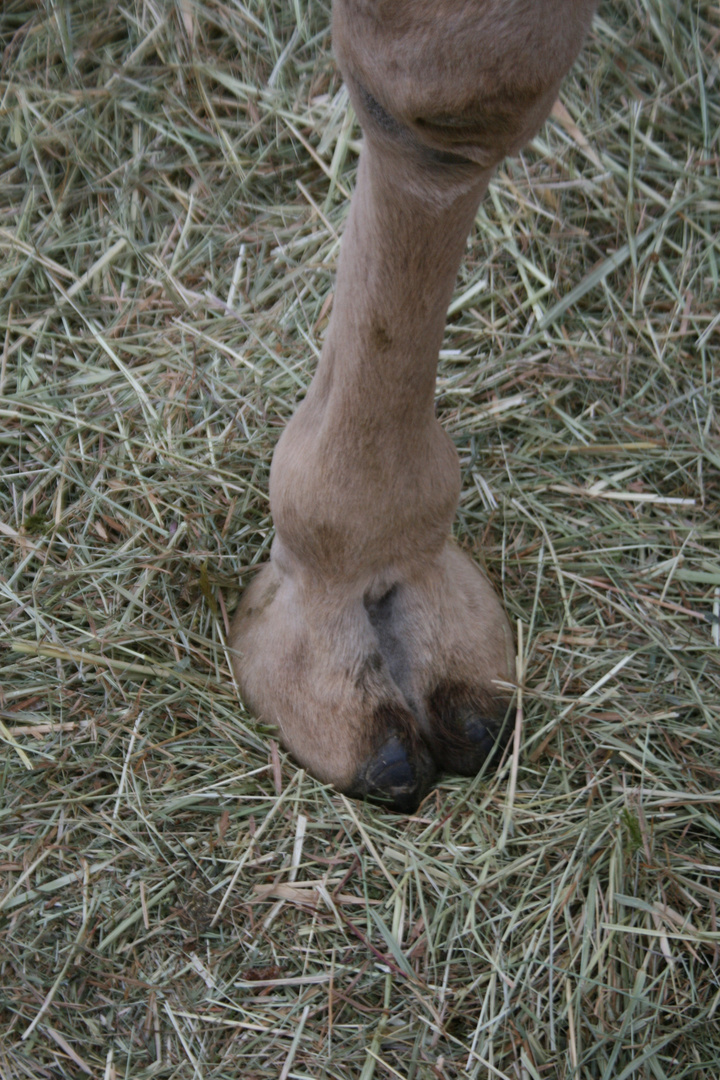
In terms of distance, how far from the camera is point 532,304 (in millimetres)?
1836

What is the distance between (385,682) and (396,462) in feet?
1.06

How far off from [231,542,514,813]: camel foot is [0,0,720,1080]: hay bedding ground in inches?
1.9

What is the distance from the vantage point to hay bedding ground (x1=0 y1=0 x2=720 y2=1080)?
1.13 metres

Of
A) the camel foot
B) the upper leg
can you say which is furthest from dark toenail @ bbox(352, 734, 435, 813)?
the upper leg

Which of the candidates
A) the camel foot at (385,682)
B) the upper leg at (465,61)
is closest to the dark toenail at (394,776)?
the camel foot at (385,682)

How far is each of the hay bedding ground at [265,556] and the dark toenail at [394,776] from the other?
0.03 metres

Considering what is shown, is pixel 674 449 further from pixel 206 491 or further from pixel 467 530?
pixel 206 491

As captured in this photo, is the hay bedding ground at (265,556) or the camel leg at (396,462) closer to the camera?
the camel leg at (396,462)

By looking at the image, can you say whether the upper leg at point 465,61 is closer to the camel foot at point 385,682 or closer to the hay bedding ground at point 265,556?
the camel foot at point 385,682

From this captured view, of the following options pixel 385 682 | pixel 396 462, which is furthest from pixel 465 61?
pixel 385 682

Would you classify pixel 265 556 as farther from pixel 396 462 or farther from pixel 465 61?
pixel 465 61

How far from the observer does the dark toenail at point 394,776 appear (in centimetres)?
126

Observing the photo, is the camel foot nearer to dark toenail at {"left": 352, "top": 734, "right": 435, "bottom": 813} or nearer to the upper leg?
dark toenail at {"left": 352, "top": 734, "right": 435, "bottom": 813}

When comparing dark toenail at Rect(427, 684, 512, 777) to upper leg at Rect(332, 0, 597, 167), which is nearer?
upper leg at Rect(332, 0, 597, 167)
